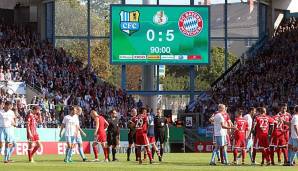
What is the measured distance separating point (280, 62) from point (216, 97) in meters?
5.43

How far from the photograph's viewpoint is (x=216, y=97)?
6144 cm

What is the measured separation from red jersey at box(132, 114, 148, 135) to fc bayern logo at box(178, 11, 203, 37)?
81.8 ft

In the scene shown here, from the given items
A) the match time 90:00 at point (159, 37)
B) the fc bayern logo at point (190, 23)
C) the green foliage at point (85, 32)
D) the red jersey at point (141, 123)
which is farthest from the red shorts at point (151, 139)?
the green foliage at point (85, 32)

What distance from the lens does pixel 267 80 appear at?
6162cm

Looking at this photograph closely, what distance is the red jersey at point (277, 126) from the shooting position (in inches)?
1270

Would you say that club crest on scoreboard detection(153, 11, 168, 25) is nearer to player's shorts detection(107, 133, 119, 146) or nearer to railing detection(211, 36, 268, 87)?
railing detection(211, 36, 268, 87)

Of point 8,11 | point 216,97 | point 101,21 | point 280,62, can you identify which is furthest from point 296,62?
point 101,21

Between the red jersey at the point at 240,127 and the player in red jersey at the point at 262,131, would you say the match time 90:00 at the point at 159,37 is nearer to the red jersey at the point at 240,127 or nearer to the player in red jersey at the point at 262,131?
the red jersey at the point at 240,127

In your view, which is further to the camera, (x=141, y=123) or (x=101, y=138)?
(x=101, y=138)

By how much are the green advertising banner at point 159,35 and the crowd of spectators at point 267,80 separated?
4138 mm

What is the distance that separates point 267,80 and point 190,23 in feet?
26.0

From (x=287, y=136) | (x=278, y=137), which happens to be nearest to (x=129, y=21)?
(x=287, y=136)

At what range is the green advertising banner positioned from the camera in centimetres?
5666

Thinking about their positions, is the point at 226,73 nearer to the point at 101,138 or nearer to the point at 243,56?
the point at 243,56
